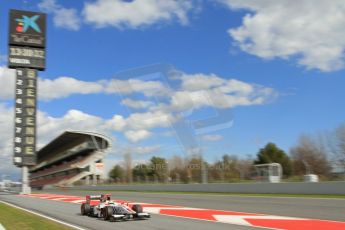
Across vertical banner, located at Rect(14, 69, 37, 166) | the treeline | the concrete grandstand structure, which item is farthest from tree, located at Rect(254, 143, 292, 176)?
vertical banner, located at Rect(14, 69, 37, 166)

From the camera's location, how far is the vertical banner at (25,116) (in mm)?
51375

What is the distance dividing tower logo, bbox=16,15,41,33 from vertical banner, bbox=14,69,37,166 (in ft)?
14.9

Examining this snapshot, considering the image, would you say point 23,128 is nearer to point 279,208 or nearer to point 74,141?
point 279,208

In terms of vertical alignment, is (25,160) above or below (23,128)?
below

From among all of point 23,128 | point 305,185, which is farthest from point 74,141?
point 305,185

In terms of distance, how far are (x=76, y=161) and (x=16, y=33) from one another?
54.6 meters

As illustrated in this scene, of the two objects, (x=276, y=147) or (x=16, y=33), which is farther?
(x=276, y=147)

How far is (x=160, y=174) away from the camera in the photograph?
52.0m

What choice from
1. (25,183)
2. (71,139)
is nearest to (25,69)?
(25,183)

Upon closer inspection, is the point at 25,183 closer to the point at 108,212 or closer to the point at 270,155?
the point at 270,155

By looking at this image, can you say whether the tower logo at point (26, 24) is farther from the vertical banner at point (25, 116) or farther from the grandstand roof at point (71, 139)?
the grandstand roof at point (71, 139)

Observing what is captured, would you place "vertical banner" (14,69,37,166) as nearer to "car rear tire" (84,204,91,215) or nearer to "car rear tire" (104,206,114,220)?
"car rear tire" (84,204,91,215)

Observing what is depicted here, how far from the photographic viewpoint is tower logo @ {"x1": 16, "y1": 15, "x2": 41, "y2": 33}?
52031 mm

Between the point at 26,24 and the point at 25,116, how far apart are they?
10.2 m
